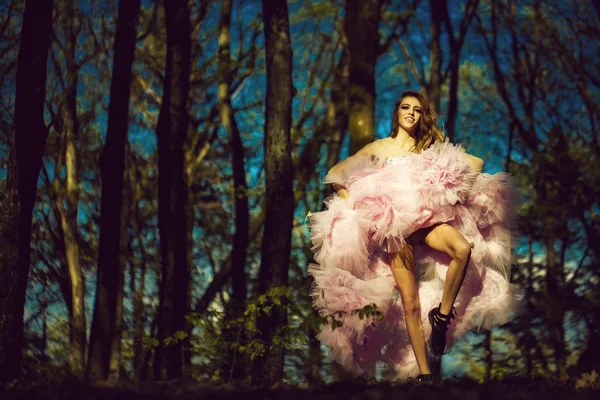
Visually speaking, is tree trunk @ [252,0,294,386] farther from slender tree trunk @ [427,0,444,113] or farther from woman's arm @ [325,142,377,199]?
slender tree trunk @ [427,0,444,113]

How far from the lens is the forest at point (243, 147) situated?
13.4m

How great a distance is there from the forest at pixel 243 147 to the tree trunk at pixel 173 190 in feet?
0.09

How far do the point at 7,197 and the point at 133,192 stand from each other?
16.6 m

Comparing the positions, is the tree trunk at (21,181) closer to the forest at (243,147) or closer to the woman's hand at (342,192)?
the woman's hand at (342,192)

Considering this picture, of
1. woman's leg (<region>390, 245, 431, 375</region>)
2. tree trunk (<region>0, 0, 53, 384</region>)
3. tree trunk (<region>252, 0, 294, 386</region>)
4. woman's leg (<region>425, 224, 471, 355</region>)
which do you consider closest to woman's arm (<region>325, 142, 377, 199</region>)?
woman's leg (<region>390, 245, 431, 375</region>)

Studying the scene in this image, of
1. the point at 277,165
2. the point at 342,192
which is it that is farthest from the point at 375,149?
the point at 277,165

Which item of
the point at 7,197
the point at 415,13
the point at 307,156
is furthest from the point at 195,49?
the point at 7,197

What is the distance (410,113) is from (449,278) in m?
1.63

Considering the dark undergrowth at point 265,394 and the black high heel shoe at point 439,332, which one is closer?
the dark undergrowth at point 265,394

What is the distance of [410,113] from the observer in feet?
27.4

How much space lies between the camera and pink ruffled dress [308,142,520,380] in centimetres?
791

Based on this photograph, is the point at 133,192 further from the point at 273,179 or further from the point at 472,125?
the point at 273,179

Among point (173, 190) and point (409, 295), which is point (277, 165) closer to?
point (173, 190)

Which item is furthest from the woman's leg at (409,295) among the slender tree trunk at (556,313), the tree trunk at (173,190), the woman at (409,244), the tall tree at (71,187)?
the tall tree at (71,187)
